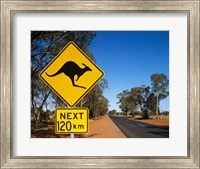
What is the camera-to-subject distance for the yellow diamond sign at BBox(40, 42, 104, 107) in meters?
4.93

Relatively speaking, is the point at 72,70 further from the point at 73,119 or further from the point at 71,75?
the point at 73,119

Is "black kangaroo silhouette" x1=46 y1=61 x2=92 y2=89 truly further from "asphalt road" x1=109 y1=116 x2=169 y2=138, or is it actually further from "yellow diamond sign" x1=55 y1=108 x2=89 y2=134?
"asphalt road" x1=109 y1=116 x2=169 y2=138

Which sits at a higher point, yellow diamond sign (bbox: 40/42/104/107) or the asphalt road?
yellow diamond sign (bbox: 40/42/104/107)

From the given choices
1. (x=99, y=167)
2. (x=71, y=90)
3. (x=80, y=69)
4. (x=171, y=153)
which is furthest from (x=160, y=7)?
(x=99, y=167)

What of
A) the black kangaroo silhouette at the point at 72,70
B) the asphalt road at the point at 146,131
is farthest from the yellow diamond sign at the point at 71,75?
the asphalt road at the point at 146,131

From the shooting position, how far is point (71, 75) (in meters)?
5.08

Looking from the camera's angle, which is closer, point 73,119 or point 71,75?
point 73,119

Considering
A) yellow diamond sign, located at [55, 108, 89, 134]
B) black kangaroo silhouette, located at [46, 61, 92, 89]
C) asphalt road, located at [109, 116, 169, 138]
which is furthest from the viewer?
asphalt road, located at [109, 116, 169, 138]

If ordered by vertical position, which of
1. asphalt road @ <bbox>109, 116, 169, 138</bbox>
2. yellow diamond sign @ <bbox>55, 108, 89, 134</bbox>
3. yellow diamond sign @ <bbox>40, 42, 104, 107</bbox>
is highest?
yellow diamond sign @ <bbox>40, 42, 104, 107</bbox>

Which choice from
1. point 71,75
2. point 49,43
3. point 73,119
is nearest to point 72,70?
point 71,75

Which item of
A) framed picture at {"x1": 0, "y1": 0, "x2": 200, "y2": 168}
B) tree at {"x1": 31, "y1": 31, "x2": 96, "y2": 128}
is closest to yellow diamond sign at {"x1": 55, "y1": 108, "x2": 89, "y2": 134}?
framed picture at {"x1": 0, "y1": 0, "x2": 200, "y2": 168}

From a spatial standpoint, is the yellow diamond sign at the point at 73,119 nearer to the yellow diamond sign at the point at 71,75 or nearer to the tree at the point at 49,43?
the yellow diamond sign at the point at 71,75

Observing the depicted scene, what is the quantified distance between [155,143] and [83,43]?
11.4 ft

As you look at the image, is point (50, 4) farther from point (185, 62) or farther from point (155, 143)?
point (155, 143)
